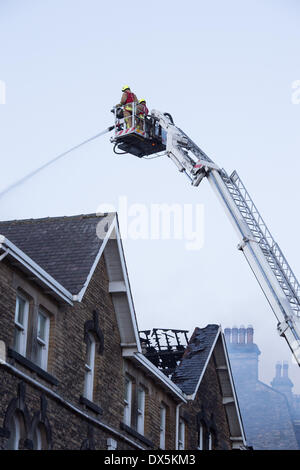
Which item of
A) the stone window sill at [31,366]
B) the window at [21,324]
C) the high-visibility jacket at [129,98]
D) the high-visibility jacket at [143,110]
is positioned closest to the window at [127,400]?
the stone window sill at [31,366]

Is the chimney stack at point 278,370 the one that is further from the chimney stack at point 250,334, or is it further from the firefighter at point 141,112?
the firefighter at point 141,112

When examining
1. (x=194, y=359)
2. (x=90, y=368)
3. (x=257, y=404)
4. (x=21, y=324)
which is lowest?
(x=21, y=324)

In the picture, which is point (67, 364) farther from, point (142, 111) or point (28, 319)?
point (142, 111)

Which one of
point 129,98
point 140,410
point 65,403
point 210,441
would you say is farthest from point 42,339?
point 210,441

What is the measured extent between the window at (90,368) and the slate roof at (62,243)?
1.83 m

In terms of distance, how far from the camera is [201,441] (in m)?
32.6

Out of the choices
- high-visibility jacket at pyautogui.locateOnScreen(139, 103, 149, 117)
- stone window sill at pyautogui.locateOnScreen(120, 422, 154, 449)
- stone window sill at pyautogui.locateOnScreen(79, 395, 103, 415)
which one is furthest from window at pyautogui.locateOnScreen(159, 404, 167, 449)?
high-visibility jacket at pyautogui.locateOnScreen(139, 103, 149, 117)

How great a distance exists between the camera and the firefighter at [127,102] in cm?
3003

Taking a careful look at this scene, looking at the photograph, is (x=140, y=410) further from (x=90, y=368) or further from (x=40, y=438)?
(x=40, y=438)

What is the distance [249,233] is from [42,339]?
7.61m

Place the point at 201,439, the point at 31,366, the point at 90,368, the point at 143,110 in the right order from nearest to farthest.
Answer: the point at 31,366 < the point at 90,368 < the point at 143,110 < the point at 201,439

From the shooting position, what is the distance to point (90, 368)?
81.6 feet

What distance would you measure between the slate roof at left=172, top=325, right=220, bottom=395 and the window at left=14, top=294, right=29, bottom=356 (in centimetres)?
1050

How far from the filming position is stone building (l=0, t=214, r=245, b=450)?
21.0 m
